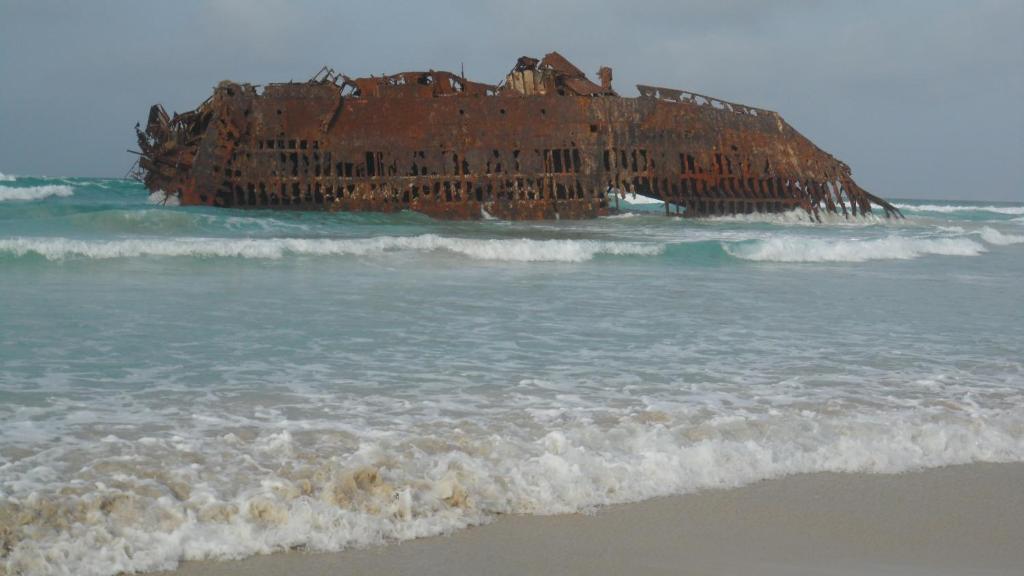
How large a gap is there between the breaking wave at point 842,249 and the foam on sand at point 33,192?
31.8 m

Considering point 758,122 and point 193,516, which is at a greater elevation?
point 758,122

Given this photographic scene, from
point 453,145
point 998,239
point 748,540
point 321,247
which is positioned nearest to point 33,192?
point 453,145

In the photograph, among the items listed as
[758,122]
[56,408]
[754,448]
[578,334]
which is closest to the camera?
[754,448]

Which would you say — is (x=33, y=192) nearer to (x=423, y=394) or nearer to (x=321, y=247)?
(x=321, y=247)

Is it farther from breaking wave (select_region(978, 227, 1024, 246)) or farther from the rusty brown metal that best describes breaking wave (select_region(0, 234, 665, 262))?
breaking wave (select_region(978, 227, 1024, 246))

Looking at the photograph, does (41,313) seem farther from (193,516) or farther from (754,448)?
(754,448)

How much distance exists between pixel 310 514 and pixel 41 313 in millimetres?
4954

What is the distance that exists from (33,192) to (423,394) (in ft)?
131

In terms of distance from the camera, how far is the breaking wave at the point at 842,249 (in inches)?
565

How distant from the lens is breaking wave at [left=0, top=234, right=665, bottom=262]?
11.0 m

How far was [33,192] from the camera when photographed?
3897 centimetres

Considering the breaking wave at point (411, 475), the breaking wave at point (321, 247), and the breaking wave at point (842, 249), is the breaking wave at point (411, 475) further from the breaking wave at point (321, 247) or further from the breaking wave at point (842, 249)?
the breaking wave at point (842, 249)

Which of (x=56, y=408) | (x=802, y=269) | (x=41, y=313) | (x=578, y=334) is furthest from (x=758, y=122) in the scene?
(x=56, y=408)

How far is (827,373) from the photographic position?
534cm
